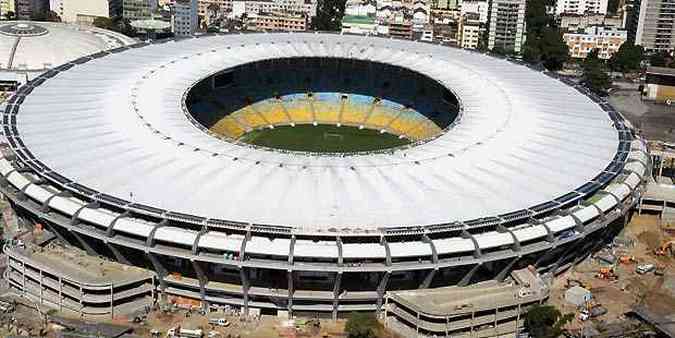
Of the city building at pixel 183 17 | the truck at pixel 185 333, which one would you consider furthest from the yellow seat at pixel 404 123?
the city building at pixel 183 17

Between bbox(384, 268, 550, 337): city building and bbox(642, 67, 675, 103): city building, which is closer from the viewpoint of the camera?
bbox(384, 268, 550, 337): city building

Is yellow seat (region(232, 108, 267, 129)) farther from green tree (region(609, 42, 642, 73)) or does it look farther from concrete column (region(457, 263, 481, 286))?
green tree (region(609, 42, 642, 73))

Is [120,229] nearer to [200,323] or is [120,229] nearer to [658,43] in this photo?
[200,323]

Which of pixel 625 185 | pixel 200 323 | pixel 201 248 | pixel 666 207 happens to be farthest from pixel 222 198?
pixel 666 207

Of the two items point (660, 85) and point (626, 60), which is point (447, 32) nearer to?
point (626, 60)

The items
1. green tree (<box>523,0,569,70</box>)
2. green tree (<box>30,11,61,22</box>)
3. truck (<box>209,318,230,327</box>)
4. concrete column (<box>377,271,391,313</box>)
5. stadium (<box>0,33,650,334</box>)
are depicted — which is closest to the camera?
concrete column (<box>377,271,391,313</box>)

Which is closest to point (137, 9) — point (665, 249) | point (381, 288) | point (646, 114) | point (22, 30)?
point (22, 30)

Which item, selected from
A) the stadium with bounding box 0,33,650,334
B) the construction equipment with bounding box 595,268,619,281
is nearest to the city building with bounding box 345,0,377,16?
the stadium with bounding box 0,33,650,334
